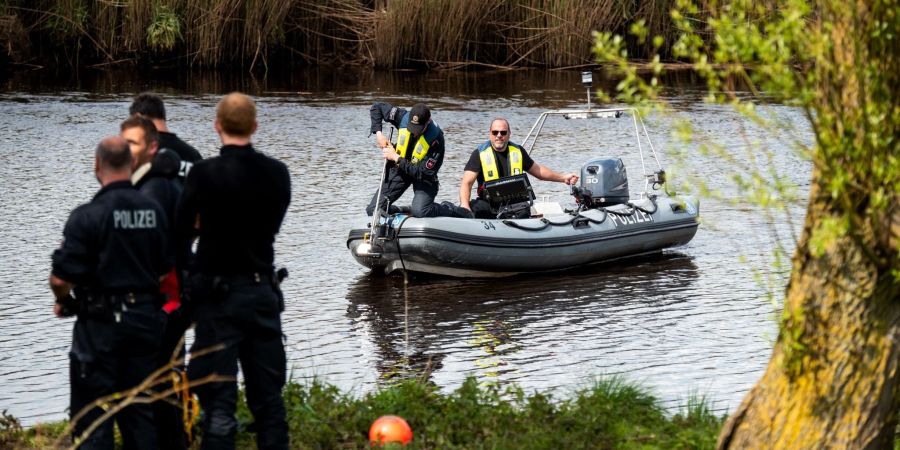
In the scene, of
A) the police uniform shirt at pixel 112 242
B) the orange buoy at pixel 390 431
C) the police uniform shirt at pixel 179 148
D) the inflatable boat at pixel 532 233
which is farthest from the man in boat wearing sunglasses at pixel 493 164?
the police uniform shirt at pixel 112 242

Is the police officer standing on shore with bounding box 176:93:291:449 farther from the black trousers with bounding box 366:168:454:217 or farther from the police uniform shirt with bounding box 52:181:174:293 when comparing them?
the black trousers with bounding box 366:168:454:217

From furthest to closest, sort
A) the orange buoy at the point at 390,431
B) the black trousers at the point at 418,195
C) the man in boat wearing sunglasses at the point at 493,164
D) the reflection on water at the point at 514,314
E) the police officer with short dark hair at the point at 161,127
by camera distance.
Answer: the man in boat wearing sunglasses at the point at 493,164
the black trousers at the point at 418,195
the reflection on water at the point at 514,314
the police officer with short dark hair at the point at 161,127
the orange buoy at the point at 390,431

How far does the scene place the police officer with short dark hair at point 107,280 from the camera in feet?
15.7

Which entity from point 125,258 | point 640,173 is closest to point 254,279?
point 125,258

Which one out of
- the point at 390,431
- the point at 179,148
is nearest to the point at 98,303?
the point at 179,148

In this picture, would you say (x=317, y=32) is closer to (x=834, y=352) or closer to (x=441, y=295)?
(x=441, y=295)

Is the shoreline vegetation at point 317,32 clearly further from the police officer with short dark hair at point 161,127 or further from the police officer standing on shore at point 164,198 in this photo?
the police officer standing on shore at point 164,198

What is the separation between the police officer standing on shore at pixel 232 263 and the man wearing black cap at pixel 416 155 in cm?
581

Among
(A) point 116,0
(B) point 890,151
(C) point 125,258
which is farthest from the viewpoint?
(A) point 116,0

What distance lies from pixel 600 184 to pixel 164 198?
7210 millimetres

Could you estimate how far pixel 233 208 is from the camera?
4.79 m

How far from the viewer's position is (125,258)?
190 inches

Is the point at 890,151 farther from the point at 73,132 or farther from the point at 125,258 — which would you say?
the point at 73,132

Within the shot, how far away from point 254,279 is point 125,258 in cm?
47
